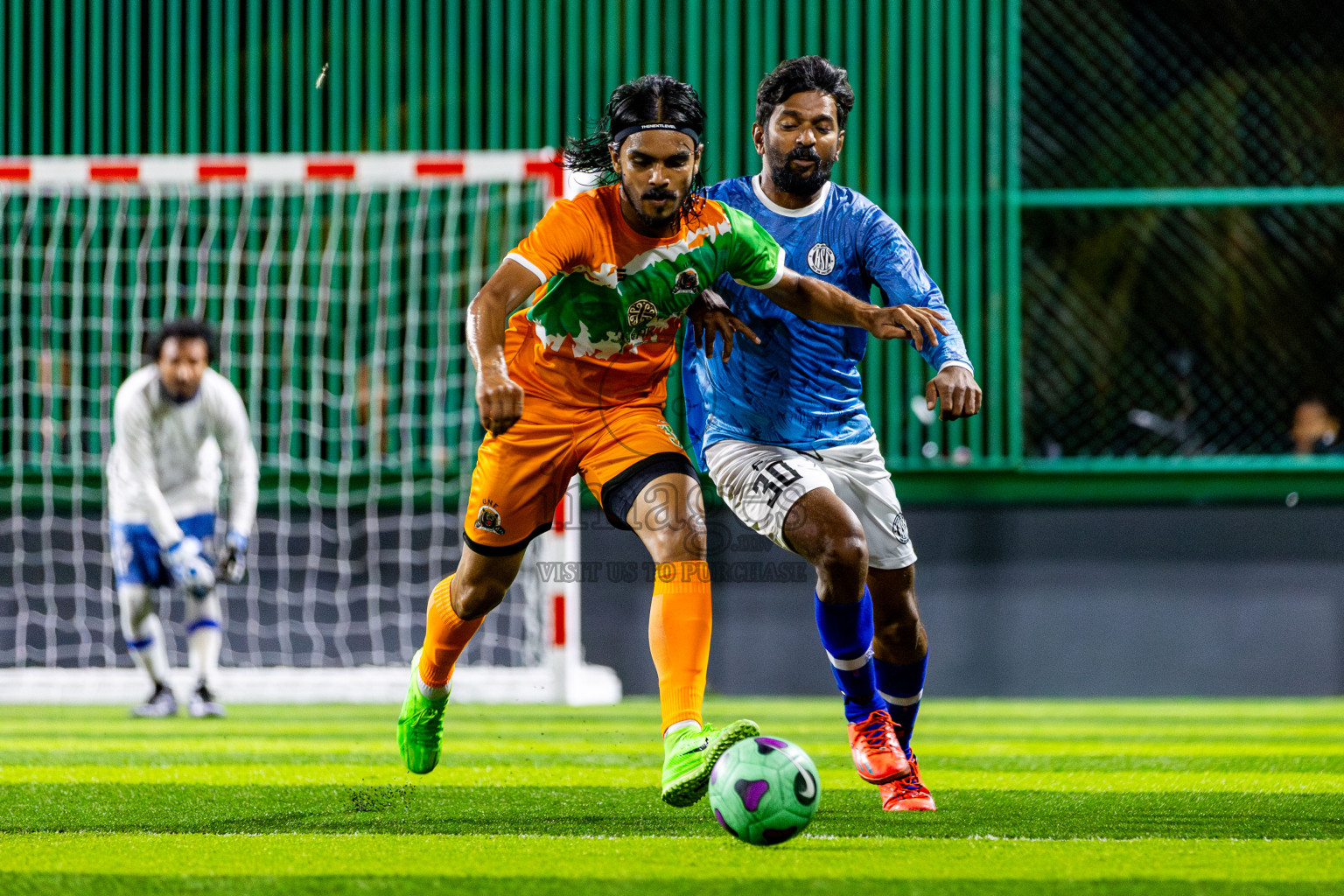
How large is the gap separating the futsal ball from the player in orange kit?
0.24 metres

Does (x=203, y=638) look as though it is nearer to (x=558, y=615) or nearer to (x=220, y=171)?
(x=558, y=615)

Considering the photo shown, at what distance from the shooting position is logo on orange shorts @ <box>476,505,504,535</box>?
439 cm

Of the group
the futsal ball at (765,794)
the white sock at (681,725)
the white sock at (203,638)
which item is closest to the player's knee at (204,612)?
the white sock at (203,638)

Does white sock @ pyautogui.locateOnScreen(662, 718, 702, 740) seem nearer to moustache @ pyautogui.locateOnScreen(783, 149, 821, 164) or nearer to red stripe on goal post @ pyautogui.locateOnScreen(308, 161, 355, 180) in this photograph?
moustache @ pyautogui.locateOnScreen(783, 149, 821, 164)

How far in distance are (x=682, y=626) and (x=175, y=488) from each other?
16.9 ft

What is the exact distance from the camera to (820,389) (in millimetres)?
4715

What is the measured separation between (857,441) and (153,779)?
2.57 meters

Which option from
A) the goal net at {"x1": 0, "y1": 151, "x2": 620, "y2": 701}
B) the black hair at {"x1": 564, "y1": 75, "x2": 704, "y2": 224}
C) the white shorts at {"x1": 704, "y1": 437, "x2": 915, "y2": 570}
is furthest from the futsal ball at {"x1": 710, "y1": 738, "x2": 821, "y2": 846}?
the goal net at {"x1": 0, "y1": 151, "x2": 620, "y2": 701}

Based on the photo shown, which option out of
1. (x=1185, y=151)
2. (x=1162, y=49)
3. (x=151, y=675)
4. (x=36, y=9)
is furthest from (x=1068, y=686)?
(x=36, y=9)

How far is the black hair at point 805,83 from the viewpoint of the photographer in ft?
14.9

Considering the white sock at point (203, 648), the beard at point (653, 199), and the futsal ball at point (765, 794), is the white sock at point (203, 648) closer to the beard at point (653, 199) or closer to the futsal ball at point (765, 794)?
the beard at point (653, 199)

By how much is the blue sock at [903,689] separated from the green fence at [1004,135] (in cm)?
619

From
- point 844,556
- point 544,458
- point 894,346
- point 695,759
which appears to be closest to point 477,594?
point 544,458

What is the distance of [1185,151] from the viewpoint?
11.0 meters
